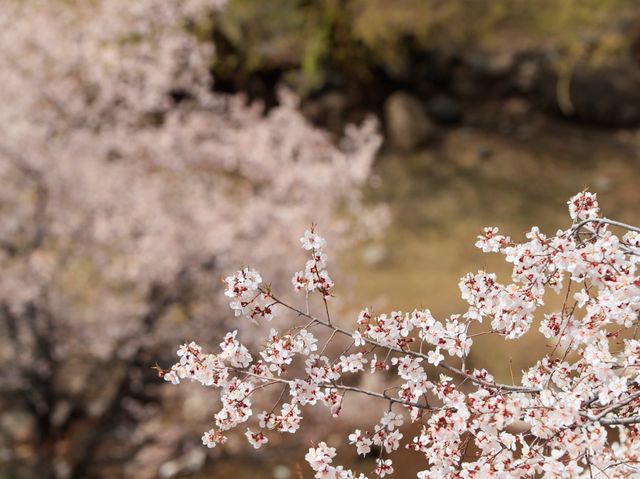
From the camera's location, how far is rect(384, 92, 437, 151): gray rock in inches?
497

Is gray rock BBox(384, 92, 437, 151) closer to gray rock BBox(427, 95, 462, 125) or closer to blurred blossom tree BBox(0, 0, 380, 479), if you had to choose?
gray rock BBox(427, 95, 462, 125)

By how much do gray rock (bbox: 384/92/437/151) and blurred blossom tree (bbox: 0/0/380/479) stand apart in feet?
17.9

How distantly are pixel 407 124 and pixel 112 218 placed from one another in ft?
24.0

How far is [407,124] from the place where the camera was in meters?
12.6

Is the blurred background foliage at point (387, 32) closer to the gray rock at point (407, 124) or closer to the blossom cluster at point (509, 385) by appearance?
the gray rock at point (407, 124)

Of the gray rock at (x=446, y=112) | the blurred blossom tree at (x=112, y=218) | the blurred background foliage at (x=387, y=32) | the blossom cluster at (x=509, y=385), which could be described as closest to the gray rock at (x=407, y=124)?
the gray rock at (x=446, y=112)

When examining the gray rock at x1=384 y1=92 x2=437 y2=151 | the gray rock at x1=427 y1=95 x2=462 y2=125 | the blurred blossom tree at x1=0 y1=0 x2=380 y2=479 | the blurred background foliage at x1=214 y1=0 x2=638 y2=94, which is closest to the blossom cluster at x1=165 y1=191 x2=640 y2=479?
Answer: the blurred blossom tree at x1=0 y1=0 x2=380 y2=479

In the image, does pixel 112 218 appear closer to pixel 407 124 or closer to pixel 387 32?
pixel 407 124

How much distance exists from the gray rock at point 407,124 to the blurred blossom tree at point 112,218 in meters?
5.46

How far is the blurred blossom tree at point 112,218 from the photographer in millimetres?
6137

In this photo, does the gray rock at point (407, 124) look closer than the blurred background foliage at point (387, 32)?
Yes

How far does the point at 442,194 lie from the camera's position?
37.7 ft

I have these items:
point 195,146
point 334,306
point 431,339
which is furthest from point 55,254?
point 431,339

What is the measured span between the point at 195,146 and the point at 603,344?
5.69 meters
